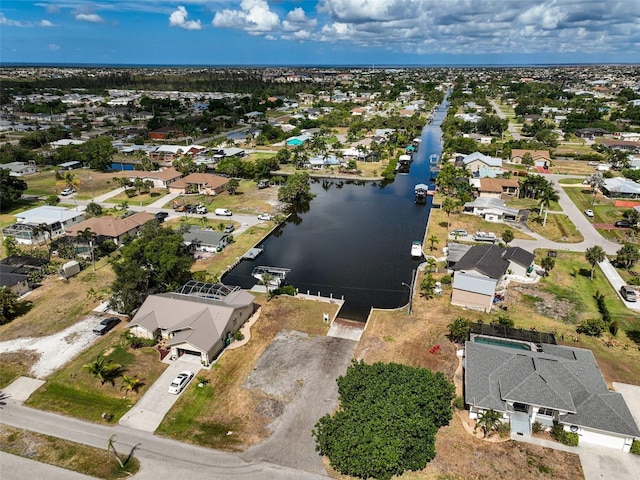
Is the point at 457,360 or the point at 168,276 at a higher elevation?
the point at 168,276

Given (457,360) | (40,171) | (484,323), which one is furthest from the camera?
(40,171)

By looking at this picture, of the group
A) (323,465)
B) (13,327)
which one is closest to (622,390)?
(323,465)

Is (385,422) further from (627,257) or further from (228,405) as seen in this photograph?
(627,257)

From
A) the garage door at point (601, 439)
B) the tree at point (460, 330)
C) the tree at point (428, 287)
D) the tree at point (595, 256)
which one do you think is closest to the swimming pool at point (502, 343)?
the tree at point (460, 330)

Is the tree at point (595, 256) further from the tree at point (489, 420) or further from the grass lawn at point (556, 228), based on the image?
the tree at point (489, 420)

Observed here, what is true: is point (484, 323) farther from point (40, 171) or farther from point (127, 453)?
point (40, 171)

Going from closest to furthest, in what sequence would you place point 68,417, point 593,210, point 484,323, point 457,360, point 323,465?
point 323,465 → point 68,417 → point 457,360 → point 484,323 → point 593,210
